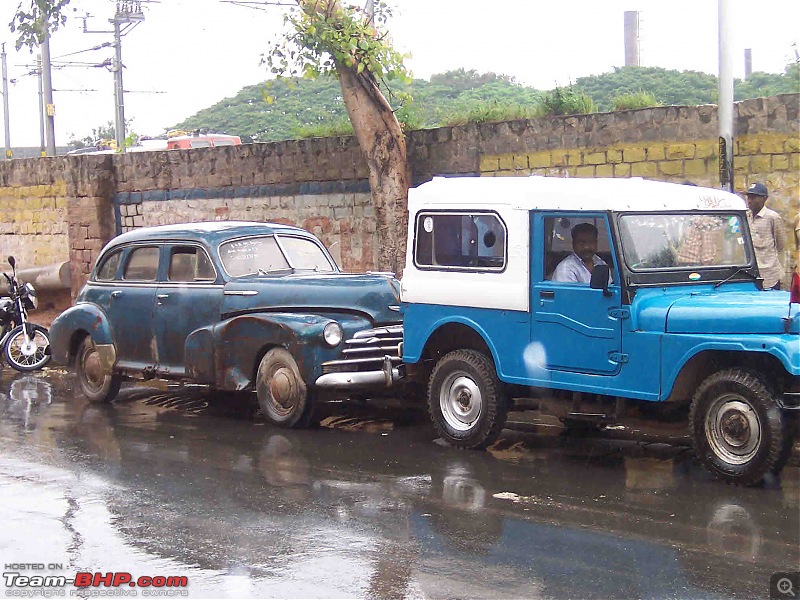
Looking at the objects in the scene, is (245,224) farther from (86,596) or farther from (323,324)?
(86,596)

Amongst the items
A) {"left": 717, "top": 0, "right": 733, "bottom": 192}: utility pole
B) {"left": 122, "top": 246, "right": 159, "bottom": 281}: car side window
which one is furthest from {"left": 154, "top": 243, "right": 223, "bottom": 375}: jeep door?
{"left": 717, "top": 0, "right": 733, "bottom": 192}: utility pole

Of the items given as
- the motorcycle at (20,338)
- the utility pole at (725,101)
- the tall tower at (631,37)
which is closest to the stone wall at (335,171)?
the utility pole at (725,101)

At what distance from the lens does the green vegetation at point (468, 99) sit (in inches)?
576

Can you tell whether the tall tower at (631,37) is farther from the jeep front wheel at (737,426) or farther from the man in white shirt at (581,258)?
the jeep front wheel at (737,426)

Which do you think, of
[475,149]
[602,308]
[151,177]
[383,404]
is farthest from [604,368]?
[151,177]

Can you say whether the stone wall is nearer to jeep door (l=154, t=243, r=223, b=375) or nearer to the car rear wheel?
jeep door (l=154, t=243, r=223, b=375)

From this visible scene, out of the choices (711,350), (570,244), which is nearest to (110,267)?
(570,244)

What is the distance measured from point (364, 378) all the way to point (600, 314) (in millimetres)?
2402

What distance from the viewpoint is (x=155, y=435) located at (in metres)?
9.64

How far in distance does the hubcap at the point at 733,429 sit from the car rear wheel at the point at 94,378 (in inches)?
258

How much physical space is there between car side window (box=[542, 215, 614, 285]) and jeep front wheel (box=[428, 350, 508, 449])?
0.90 meters

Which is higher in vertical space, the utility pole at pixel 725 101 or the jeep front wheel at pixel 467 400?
the utility pole at pixel 725 101

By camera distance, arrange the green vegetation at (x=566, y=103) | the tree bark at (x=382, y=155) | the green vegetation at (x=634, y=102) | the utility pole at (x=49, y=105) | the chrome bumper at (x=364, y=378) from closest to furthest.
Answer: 1. the chrome bumper at (x=364, y=378)
2. the green vegetation at (x=634, y=102)
3. the green vegetation at (x=566, y=103)
4. the tree bark at (x=382, y=155)
5. the utility pole at (x=49, y=105)

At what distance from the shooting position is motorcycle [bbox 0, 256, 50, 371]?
14.6 m
